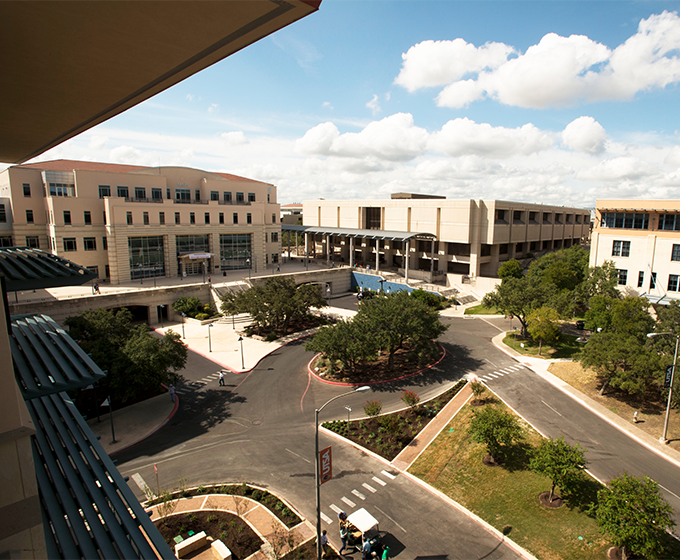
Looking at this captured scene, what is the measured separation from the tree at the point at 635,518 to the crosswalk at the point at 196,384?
89.3 feet

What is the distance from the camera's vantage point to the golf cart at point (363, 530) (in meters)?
16.1

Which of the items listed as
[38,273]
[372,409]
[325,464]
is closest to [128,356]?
[372,409]

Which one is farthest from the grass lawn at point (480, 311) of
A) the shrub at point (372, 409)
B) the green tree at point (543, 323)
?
the shrub at point (372, 409)

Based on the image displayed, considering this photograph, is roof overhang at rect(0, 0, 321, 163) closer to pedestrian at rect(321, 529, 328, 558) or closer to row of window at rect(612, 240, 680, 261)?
pedestrian at rect(321, 529, 328, 558)

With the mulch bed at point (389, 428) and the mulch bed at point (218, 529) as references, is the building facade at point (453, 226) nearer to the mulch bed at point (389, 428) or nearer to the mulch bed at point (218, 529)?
the mulch bed at point (389, 428)

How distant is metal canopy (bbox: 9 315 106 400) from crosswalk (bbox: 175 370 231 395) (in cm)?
2352

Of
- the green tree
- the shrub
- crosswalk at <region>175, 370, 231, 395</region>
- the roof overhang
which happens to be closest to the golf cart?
the shrub

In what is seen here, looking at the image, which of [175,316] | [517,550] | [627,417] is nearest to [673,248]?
[627,417]

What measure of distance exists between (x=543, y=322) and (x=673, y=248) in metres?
21.5

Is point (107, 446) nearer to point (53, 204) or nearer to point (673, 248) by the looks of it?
point (53, 204)

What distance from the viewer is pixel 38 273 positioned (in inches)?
281

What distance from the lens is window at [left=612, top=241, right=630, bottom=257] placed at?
47.9 meters

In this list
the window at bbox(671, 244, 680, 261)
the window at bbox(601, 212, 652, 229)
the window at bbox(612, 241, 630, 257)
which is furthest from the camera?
the window at bbox(612, 241, 630, 257)

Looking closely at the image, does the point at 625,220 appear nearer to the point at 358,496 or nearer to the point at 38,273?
the point at 358,496
